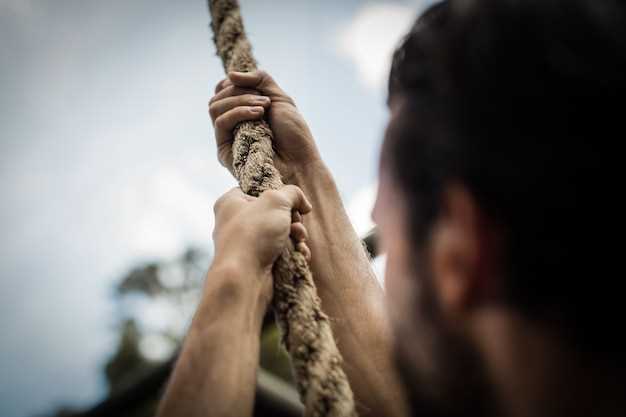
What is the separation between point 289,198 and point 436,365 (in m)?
0.50

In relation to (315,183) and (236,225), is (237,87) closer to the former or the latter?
(315,183)

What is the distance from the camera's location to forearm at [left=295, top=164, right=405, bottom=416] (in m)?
1.05

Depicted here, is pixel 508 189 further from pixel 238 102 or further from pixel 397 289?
pixel 238 102

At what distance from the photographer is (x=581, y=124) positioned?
54 cm

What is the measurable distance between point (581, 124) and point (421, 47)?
0.31 meters

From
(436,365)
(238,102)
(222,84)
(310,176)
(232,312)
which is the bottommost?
(436,365)

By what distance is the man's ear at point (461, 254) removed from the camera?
1.90 ft

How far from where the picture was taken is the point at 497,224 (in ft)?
1.86

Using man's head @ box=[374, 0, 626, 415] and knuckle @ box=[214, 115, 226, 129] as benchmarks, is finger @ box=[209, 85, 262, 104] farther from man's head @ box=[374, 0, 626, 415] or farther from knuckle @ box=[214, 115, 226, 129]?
man's head @ box=[374, 0, 626, 415]

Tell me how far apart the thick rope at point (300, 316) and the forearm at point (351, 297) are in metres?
0.25

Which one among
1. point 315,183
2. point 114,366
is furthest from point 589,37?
point 114,366

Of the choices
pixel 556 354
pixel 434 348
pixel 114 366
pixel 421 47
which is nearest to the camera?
pixel 556 354

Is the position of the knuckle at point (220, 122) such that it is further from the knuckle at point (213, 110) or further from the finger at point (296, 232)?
the finger at point (296, 232)

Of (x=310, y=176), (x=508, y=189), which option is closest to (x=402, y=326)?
(x=508, y=189)
